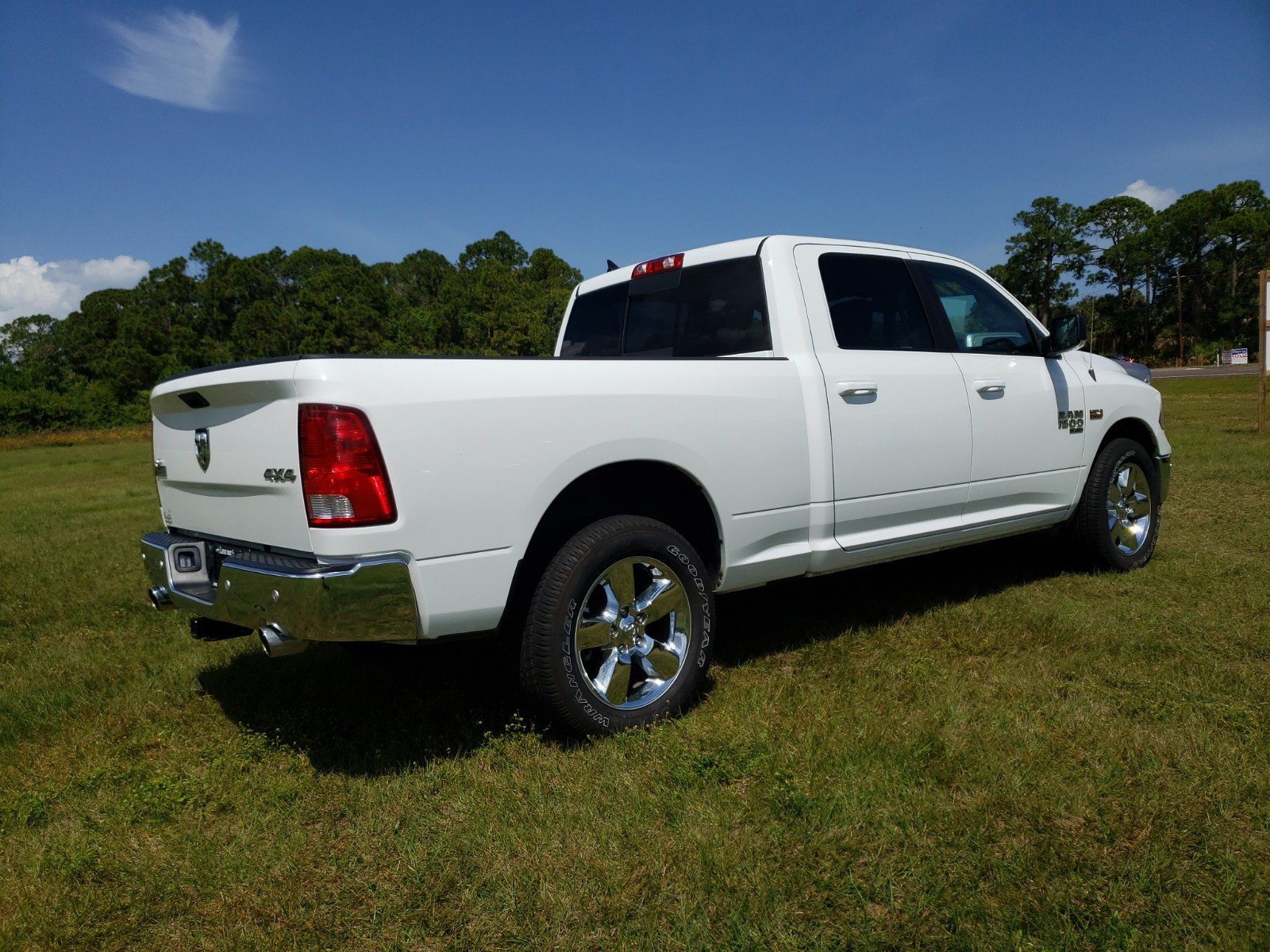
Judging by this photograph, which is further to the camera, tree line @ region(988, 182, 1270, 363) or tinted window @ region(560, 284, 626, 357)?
tree line @ region(988, 182, 1270, 363)

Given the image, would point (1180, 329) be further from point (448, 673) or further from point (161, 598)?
point (161, 598)

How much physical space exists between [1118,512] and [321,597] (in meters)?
4.77

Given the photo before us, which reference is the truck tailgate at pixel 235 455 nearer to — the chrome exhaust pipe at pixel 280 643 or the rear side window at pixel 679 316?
the chrome exhaust pipe at pixel 280 643

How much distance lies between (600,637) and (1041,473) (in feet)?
9.65

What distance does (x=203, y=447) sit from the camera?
10.5 ft

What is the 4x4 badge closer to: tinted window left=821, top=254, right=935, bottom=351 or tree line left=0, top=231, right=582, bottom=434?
tinted window left=821, top=254, right=935, bottom=351

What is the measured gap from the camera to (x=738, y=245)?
164 inches

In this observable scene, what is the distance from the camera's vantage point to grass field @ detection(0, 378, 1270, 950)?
2221 millimetres

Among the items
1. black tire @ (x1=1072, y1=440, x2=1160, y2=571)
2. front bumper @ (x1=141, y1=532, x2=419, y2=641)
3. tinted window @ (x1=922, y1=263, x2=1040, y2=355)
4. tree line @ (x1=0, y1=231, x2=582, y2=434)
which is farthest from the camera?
tree line @ (x1=0, y1=231, x2=582, y2=434)

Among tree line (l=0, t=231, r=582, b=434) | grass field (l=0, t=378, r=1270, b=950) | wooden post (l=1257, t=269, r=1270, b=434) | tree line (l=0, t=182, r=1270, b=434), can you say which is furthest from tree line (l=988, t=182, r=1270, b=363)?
grass field (l=0, t=378, r=1270, b=950)

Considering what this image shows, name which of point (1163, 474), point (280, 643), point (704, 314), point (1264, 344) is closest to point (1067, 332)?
point (1163, 474)

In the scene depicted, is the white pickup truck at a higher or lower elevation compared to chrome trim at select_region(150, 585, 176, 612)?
higher

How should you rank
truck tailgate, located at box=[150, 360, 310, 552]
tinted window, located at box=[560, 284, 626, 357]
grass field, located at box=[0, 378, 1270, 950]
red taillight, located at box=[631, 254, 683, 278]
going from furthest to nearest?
tinted window, located at box=[560, 284, 626, 357] < red taillight, located at box=[631, 254, 683, 278] < truck tailgate, located at box=[150, 360, 310, 552] < grass field, located at box=[0, 378, 1270, 950]

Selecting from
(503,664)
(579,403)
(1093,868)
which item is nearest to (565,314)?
(579,403)
